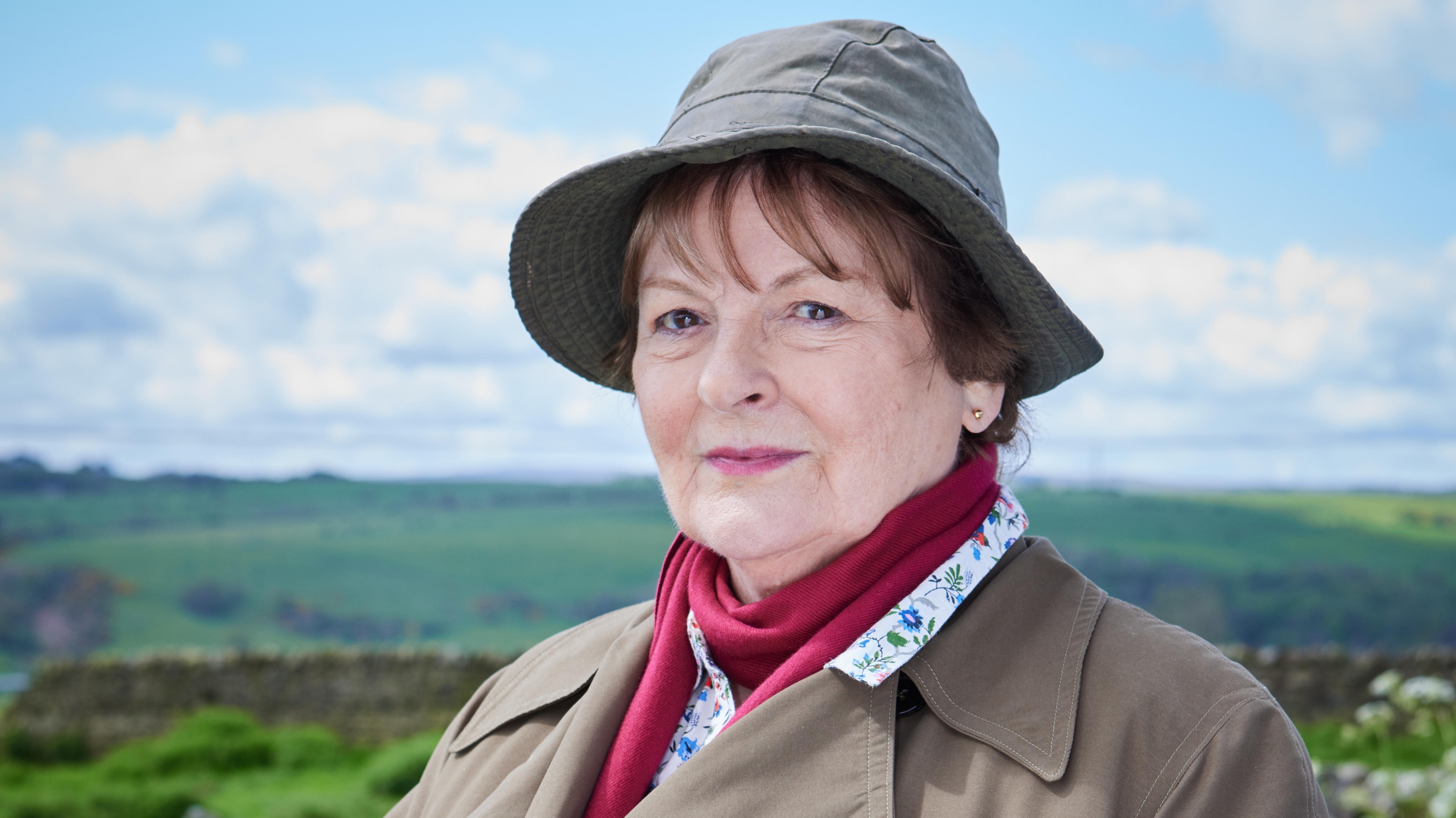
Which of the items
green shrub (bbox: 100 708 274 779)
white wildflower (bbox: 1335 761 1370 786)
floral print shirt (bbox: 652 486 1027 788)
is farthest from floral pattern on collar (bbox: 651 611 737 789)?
green shrub (bbox: 100 708 274 779)

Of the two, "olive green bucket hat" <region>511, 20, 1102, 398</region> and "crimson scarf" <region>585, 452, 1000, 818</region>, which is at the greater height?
"olive green bucket hat" <region>511, 20, 1102, 398</region>

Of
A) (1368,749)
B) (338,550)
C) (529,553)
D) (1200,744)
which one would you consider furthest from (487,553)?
(1200,744)

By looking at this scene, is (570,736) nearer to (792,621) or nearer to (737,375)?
(792,621)

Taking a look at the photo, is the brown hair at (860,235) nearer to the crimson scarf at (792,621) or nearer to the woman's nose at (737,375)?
the woman's nose at (737,375)

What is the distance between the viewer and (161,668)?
39.8 ft

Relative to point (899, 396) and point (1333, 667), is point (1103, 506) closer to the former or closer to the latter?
point (1333, 667)

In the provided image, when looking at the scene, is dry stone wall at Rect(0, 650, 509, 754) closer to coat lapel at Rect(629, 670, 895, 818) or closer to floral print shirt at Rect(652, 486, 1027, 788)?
floral print shirt at Rect(652, 486, 1027, 788)

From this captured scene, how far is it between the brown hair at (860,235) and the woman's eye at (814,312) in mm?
55

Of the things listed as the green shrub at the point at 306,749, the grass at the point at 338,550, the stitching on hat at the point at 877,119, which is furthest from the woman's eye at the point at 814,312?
the grass at the point at 338,550

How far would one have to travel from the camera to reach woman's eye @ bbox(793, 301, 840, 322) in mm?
1582

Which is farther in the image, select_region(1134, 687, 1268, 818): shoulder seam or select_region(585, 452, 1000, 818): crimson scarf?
select_region(585, 452, 1000, 818): crimson scarf

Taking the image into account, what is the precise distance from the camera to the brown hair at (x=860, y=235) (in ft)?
5.15

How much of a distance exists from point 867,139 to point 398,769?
32.3 feet

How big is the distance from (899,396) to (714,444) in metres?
0.31
